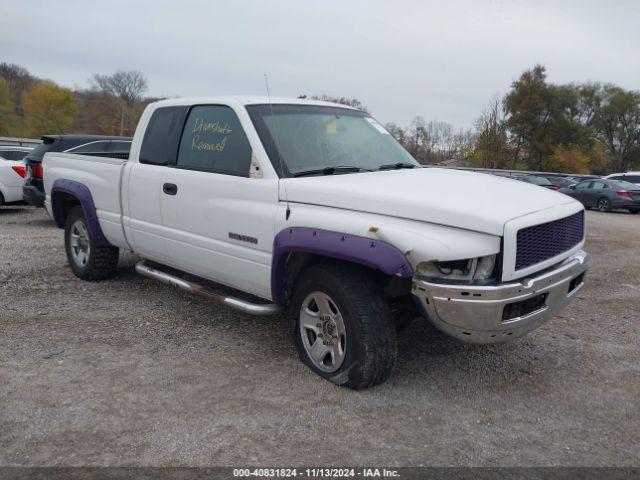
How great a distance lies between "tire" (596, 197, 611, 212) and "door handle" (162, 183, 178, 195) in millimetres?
20135

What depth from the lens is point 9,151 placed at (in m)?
14.2

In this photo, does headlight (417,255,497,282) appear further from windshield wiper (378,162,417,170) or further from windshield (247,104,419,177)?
windshield wiper (378,162,417,170)

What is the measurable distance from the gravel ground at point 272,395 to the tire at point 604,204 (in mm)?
17215

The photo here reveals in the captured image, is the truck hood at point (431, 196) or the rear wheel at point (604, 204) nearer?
the truck hood at point (431, 196)

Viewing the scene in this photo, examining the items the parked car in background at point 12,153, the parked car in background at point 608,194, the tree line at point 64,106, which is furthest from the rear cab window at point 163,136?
the tree line at point 64,106

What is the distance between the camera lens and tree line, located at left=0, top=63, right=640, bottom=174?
51.0m

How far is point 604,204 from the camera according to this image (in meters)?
21.2

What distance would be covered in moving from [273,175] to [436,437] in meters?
2.04

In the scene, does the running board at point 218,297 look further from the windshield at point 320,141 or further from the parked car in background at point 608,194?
the parked car in background at point 608,194

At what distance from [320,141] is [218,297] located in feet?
4.83

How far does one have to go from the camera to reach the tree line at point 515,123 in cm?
5097

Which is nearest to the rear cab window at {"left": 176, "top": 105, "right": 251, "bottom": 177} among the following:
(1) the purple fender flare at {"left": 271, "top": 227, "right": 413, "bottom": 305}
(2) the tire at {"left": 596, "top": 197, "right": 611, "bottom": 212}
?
(1) the purple fender flare at {"left": 271, "top": 227, "right": 413, "bottom": 305}

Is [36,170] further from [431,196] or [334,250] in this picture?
[431,196]

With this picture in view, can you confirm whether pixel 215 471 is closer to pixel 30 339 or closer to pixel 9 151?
pixel 30 339
